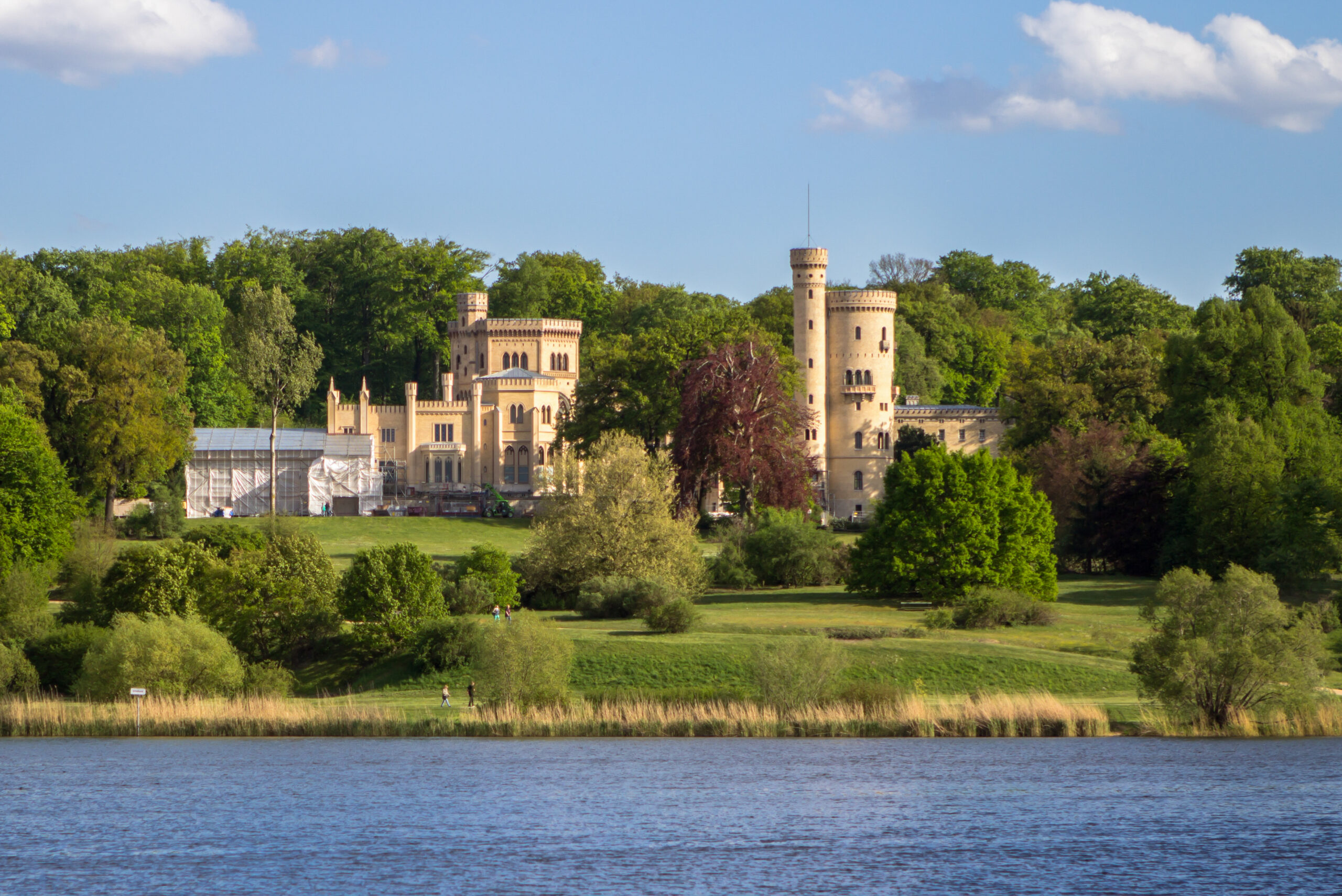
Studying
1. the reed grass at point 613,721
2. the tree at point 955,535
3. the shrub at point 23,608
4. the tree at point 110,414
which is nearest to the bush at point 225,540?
the shrub at point 23,608

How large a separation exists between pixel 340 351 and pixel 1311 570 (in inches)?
3023

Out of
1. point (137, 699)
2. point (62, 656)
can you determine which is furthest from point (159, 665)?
point (62, 656)

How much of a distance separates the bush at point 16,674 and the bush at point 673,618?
1684 centimetres

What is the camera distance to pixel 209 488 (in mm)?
92312

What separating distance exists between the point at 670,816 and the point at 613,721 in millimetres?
7838

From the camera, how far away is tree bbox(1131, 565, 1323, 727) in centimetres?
3912

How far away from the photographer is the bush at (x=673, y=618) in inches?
2045

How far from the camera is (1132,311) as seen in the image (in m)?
113

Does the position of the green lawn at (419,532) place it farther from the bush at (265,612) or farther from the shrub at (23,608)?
the bush at (265,612)

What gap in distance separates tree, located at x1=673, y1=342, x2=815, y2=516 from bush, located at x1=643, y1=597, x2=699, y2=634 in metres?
19.8

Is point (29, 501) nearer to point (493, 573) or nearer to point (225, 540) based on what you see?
point (225, 540)

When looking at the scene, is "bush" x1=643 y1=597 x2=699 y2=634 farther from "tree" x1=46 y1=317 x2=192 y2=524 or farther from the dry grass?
"tree" x1=46 y1=317 x2=192 y2=524

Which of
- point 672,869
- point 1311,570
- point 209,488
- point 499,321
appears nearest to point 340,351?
point 499,321

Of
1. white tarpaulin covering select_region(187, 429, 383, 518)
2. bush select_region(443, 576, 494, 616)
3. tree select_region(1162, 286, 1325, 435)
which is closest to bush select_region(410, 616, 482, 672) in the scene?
bush select_region(443, 576, 494, 616)
